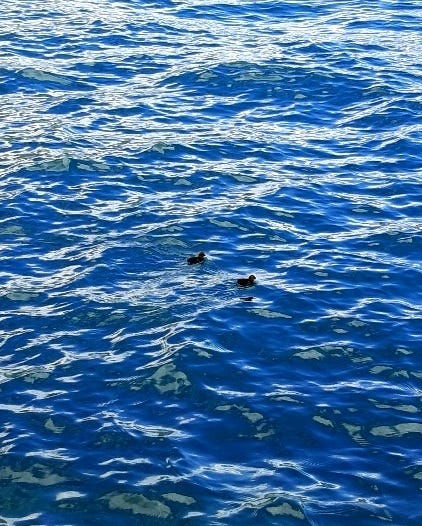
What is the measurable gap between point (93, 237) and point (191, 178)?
12.6 ft

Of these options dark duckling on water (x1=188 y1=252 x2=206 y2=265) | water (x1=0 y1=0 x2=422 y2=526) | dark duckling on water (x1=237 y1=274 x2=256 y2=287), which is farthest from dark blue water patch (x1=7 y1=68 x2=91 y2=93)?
dark duckling on water (x1=237 y1=274 x2=256 y2=287)

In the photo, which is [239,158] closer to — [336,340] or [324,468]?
[336,340]

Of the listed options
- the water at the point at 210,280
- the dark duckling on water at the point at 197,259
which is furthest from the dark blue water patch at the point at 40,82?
the dark duckling on water at the point at 197,259

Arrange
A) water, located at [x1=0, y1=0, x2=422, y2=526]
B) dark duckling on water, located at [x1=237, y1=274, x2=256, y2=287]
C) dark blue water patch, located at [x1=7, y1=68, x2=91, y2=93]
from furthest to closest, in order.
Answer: dark blue water patch, located at [x1=7, y1=68, x2=91, y2=93]
dark duckling on water, located at [x1=237, y1=274, x2=256, y2=287]
water, located at [x1=0, y1=0, x2=422, y2=526]

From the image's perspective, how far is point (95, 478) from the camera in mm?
14141

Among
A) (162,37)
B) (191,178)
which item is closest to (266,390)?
(191,178)

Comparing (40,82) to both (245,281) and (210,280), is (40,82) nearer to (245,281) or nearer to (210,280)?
(210,280)

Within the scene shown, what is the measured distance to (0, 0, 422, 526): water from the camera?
14.3 meters

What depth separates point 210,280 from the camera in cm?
1966

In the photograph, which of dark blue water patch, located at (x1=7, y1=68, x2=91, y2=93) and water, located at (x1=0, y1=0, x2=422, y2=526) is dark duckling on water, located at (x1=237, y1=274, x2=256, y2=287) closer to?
water, located at (x1=0, y1=0, x2=422, y2=526)

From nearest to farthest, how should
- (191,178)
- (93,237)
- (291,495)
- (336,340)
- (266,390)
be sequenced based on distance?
(291,495) → (266,390) → (336,340) → (93,237) → (191,178)

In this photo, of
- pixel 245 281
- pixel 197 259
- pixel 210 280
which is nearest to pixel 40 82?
pixel 197 259

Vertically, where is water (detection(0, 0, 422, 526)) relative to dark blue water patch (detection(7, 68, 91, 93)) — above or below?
below

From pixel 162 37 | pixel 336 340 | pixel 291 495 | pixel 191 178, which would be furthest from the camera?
pixel 162 37
